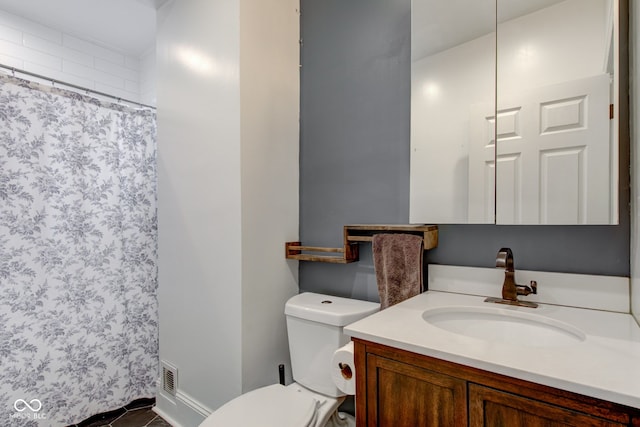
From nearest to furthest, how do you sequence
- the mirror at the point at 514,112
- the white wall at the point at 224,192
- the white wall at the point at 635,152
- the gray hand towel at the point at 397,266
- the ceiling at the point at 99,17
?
the white wall at the point at 635,152 < the mirror at the point at 514,112 < the gray hand towel at the point at 397,266 < the white wall at the point at 224,192 < the ceiling at the point at 99,17

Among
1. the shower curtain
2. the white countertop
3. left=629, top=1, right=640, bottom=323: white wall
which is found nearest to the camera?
the white countertop

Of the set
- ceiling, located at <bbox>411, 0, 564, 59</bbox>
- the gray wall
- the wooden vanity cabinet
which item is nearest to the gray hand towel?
the gray wall

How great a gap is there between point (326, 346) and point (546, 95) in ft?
3.99

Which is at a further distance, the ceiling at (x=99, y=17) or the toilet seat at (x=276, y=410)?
the ceiling at (x=99, y=17)

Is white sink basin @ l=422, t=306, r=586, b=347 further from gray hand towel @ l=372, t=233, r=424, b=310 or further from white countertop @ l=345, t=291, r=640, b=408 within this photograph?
gray hand towel @ l=372, t=233, r=424, b=310

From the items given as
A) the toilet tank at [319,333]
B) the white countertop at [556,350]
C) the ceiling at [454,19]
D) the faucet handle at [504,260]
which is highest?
the ceiling at [454,19]

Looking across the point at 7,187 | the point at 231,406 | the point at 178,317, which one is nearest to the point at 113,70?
the point at 7,187

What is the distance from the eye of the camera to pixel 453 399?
74 centimetres

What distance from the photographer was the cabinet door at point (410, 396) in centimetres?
74

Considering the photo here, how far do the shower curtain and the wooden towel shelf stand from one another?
1.00 metres

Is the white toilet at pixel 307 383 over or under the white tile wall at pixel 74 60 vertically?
under

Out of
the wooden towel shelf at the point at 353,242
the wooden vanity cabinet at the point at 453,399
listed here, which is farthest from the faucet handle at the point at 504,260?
the wooden vanity cabinet at the point at 453,399

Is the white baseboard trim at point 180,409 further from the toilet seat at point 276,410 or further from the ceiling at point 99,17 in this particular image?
the ceiling at point 99,17

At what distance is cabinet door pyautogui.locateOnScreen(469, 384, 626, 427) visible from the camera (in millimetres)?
603
